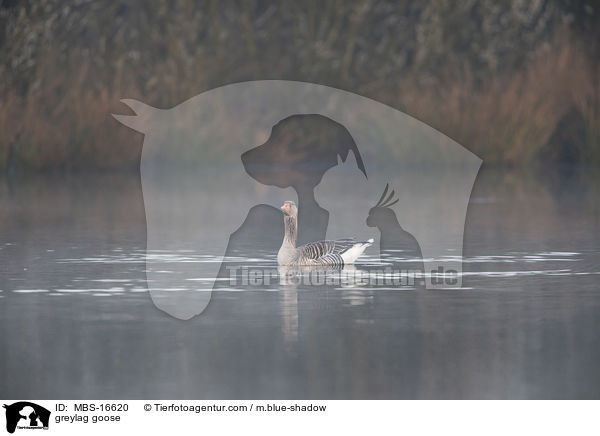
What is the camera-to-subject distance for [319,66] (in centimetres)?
2486

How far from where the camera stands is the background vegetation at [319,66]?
22.9 m

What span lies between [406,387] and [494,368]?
620 mm

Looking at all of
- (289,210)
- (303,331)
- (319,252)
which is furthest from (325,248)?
(303,331)

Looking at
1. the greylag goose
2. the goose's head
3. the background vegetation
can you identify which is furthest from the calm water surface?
the background vegetation

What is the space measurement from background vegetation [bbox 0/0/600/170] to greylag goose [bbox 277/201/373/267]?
12.3 m

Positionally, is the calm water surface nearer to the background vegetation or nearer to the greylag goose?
the greylag goose

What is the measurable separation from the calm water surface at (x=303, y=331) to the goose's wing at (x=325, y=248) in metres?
0.33

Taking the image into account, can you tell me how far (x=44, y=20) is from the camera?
23.5 metres

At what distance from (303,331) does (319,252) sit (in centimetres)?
284

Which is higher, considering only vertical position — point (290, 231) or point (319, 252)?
point (290, 231)

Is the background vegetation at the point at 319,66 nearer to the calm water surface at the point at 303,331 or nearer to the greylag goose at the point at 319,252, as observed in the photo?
the calm water surface at the point at 303,331

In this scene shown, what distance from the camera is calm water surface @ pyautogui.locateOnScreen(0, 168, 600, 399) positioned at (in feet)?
21.8

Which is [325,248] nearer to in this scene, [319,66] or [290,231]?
[290,231]
